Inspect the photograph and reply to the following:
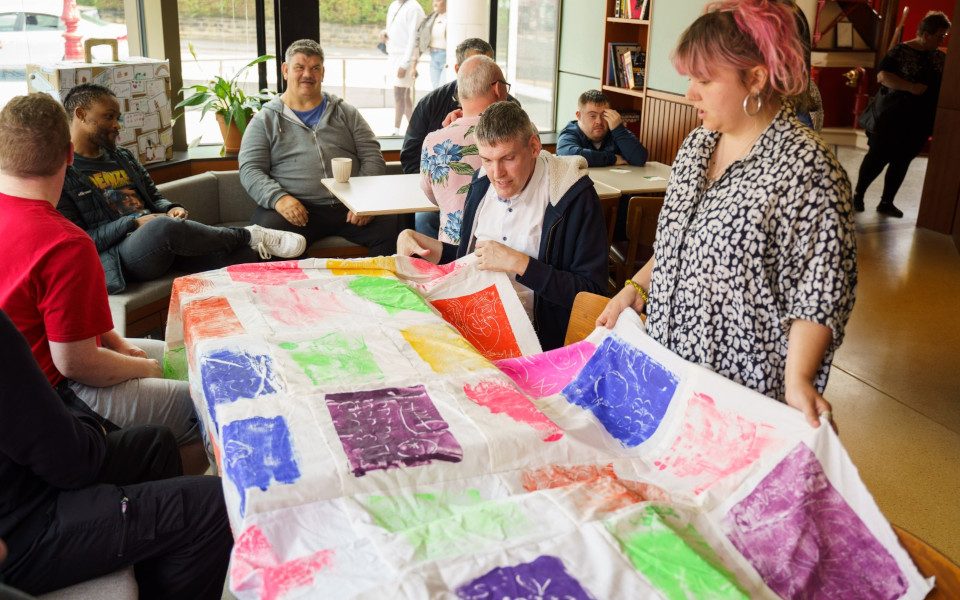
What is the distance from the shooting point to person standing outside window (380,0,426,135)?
6.18m

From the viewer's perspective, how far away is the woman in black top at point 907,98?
666 centimetres

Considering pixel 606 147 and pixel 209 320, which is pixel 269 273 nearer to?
pixel 209 320

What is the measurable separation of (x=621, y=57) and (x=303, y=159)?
109 inches

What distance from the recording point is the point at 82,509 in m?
1.63

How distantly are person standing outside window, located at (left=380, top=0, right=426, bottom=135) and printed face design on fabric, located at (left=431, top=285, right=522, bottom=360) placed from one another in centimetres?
396

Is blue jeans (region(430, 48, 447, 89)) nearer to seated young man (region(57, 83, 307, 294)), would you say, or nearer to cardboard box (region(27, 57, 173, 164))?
cardboard box (region(27, 57, 173, 164))

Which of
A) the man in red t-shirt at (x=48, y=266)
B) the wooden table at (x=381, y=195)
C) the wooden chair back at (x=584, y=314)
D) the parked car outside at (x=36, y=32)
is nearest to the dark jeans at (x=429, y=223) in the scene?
the wooden table at (x=381, y=195)

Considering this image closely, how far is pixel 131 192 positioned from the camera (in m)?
3.84

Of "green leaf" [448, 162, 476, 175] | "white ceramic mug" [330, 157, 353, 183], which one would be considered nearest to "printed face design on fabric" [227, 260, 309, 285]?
"green leaf" [448, 162, 476, 175]

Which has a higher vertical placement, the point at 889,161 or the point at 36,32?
the point at 36,32

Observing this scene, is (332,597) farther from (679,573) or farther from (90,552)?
(90,552)

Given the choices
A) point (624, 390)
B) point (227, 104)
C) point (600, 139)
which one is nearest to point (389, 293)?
point (624, 390)

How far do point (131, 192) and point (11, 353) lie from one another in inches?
101

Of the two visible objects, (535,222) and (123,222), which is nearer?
(535,222)
